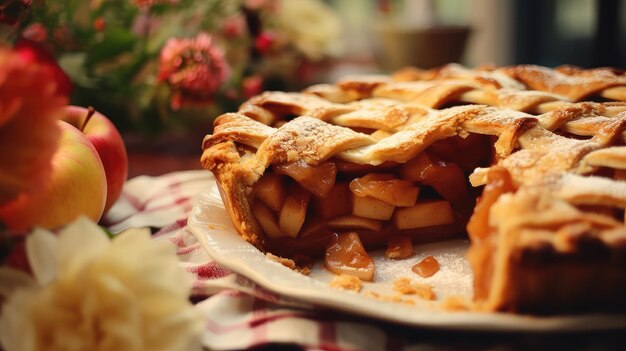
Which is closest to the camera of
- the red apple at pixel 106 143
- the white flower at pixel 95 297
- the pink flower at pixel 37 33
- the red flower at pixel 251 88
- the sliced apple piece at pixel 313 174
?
the white flower at pixel 95 297

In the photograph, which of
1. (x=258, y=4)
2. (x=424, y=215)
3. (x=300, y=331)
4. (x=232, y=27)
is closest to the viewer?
(x=300, y=331)

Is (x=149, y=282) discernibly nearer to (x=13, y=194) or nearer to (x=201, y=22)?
(x=13, y=194)

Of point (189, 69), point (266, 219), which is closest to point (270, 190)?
point (266, 219)

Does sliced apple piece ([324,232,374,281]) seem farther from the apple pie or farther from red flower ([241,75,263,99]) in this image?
red flower ([241,75,263,99])

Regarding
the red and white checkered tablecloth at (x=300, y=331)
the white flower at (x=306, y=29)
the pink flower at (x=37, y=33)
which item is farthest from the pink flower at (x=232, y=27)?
the red and white checkered tablecloth at (x=300, y=331)

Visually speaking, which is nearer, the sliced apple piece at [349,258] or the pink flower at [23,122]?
the pink flower at [23,122]

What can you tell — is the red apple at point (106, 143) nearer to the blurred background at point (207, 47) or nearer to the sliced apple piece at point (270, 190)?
the blurred background at point (207, 47)

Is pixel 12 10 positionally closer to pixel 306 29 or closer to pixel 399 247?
pixel 399 247
